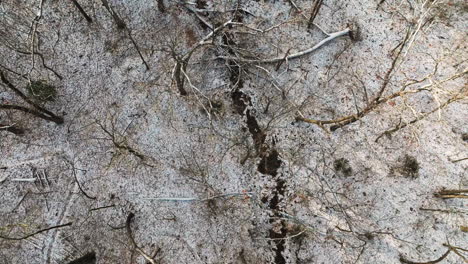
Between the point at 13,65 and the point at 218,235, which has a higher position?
the point at 13,65

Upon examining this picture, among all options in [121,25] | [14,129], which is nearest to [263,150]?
[121,25]

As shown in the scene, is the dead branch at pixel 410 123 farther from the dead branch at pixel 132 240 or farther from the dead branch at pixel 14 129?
the dead branch at pixel 14 129

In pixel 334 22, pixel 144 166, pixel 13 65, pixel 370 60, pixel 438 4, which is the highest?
pixel 438 4

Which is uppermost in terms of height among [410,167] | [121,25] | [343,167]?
[121,25]

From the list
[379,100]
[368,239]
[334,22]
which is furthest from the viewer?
[334,22]

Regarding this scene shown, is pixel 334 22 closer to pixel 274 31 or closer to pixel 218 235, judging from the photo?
pixel 274 31

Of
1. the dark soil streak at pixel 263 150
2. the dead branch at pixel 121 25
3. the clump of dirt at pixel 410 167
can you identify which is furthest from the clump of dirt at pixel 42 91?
the clump of dirt at pixel 410 167

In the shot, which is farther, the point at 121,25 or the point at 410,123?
the point at 121,25

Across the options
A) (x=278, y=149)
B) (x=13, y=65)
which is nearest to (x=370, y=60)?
(x=278, y=149)

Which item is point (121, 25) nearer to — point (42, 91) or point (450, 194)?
point (42, 91)
